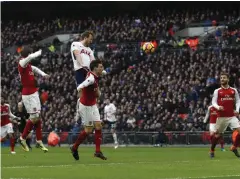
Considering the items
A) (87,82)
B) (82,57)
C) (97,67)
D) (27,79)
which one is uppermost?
(82,57)

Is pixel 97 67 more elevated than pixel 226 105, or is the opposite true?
pixel 97 67

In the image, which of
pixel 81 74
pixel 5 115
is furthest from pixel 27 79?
pixel 5 115

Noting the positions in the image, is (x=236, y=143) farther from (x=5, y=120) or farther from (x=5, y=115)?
(x=5, y=120)

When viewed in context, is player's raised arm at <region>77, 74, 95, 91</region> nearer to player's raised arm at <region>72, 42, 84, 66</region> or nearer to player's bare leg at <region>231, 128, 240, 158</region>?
player's raised arm at <region>72, 42, 84, 66</region>

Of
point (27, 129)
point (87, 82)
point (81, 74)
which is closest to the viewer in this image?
point (87, 82)

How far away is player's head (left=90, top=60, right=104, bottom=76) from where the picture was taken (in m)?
18.6

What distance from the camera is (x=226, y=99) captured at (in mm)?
22516

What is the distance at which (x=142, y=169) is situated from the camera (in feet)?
52.5

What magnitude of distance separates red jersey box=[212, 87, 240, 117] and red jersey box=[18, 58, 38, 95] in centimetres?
563

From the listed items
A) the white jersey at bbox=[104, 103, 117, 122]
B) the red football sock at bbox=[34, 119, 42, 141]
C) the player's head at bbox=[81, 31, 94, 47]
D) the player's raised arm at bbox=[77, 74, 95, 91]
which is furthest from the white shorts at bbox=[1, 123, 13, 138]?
the player's raised arm at bbox=[77, 74, 95, 91]

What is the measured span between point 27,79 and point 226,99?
20.3ft

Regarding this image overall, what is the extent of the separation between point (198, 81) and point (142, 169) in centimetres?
2711

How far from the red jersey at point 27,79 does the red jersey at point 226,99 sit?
563 centimetres

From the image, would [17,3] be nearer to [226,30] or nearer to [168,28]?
[168,28]
